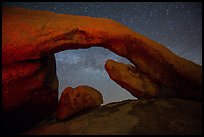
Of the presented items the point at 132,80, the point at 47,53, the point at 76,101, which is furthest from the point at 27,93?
the point at 132,80

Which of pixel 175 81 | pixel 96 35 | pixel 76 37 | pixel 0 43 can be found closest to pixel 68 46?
pixel 76 37

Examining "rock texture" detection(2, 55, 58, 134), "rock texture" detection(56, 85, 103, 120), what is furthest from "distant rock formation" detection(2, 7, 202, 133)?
"rock texture" detection(56, 85, 103, 120)

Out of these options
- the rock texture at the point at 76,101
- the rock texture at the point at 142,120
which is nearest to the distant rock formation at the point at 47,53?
the rock texture at the point at 142,120

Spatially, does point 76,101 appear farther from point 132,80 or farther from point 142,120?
point 142,120

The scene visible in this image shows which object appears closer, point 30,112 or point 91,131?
point 91,131

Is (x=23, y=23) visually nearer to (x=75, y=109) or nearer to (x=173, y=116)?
(x=75, y=109)

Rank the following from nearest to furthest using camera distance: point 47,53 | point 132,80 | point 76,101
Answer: point 47,53
point 76,101
point 132,80
